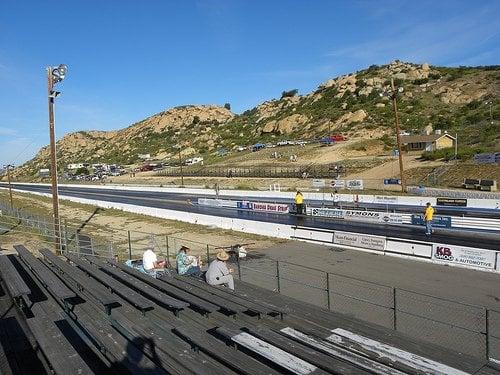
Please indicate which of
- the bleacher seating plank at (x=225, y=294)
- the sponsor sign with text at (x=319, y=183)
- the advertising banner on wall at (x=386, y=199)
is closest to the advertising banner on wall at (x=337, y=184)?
the sponsor sign with text at (x=319, y=183)

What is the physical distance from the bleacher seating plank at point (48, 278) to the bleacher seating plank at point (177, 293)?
2000mm

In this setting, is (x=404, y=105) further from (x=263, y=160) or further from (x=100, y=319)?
(x=100, y=319)

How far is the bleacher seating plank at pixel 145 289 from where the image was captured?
8805mm

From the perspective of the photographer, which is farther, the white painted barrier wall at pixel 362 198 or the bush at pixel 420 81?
the bush at pixel 420 81

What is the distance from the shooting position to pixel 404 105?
112 m

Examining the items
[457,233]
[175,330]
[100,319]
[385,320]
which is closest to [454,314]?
[385,320]

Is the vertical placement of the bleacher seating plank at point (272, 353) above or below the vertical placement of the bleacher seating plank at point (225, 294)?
above

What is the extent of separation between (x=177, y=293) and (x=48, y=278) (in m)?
3.38

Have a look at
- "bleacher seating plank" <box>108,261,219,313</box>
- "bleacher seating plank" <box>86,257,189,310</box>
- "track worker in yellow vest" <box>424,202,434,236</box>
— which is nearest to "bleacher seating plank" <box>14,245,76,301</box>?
"bleacher seating plank" <box>86,257,189,310</box>

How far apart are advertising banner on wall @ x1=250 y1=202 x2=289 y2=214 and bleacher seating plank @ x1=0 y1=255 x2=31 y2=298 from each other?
26.7 m

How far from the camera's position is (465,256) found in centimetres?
1847

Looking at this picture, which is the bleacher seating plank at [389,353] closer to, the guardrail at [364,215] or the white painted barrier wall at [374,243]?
the white painted barrier wall at [374,243]

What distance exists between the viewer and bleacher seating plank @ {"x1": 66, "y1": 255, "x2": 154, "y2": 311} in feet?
28.9

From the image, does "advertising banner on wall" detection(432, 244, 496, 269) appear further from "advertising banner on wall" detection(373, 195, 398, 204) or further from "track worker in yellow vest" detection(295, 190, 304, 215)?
"advertising banner on wall" detection(373, 195, 398, 204)
